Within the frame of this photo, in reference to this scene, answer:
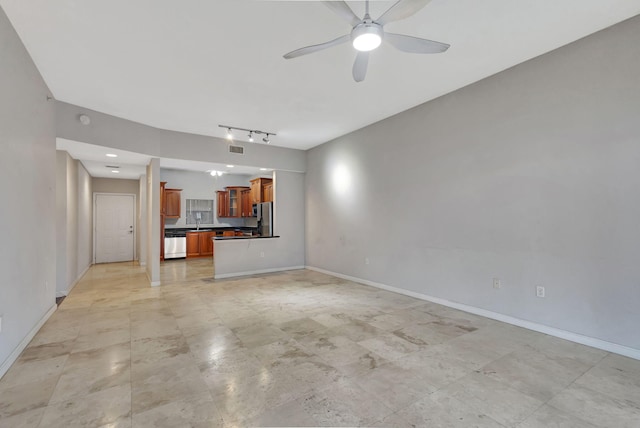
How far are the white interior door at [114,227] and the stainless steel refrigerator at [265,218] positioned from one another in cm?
411

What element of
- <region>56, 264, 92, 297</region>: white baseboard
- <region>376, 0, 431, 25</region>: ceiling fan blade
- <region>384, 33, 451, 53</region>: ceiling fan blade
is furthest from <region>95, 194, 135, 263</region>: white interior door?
<region>376, 0, 431, 25</region>: ceiling fan blade

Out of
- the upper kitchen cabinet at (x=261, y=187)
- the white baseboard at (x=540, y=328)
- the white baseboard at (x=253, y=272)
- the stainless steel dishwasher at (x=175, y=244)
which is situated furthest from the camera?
the stainless steel dishwasher at (x=175, y=244)

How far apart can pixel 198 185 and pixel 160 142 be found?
4167mm

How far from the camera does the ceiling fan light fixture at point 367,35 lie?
2.03 meters

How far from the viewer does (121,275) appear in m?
6.40

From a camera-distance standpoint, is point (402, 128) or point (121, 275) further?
point (121, 275)

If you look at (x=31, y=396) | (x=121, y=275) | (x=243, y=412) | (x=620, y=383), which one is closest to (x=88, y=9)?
(x=31, y=396)

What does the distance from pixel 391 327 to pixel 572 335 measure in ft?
5.77

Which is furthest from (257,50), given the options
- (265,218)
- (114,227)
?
(114,227)

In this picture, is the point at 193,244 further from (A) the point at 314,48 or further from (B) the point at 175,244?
(A) the point at 314,48

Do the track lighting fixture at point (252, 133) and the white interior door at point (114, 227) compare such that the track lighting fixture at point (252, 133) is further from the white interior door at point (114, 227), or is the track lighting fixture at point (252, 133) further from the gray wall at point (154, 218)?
the white interior door at point (114, 227)

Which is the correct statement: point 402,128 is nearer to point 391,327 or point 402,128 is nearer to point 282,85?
point 282,85

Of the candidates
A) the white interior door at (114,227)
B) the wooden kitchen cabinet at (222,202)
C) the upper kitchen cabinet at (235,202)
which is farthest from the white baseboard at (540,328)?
the white interior door at (114,227)

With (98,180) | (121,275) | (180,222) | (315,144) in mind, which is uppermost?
(315,144)
